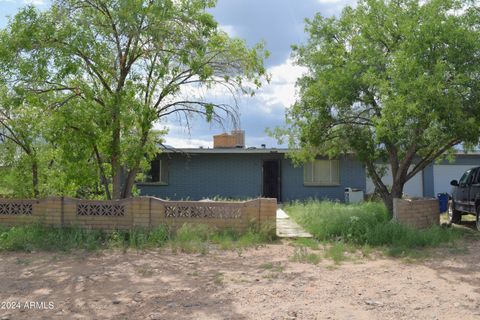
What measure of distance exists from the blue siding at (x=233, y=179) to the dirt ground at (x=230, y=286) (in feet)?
38.2

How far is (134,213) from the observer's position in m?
10.5

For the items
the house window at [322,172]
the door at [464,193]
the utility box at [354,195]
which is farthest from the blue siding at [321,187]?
the door at [464,193]

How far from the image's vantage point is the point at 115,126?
33.2 ft

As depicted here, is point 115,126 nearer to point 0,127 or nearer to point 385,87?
point 0,127

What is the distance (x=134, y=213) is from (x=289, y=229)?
12.8 ft

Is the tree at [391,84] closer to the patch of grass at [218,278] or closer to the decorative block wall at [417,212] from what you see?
the decorative block wall at [417,212]

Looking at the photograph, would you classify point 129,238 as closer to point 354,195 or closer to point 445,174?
point 354,195

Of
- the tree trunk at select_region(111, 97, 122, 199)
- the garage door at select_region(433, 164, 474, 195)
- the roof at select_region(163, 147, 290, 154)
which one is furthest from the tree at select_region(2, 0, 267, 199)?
the garage door at select_region(433, 164, 474, 195)

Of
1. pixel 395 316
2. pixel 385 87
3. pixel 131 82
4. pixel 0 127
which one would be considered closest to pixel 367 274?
pixel 395 316

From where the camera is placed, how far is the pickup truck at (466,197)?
482 inches

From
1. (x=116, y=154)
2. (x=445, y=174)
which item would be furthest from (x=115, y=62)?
(x=445, y=174)

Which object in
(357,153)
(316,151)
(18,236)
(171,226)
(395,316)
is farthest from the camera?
(316,151)

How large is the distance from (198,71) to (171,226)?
3.34 metres

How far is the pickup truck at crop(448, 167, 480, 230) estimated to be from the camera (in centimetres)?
1224
